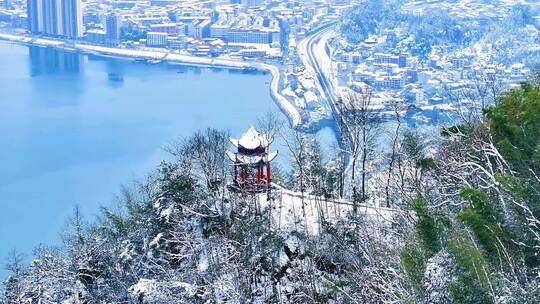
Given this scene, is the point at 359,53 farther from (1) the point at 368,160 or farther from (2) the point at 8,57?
(1) the point at 368,160

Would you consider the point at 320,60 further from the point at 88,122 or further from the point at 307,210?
the point at 307,210

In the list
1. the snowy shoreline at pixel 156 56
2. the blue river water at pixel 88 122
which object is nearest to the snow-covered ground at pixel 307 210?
the blue river water at pixel 88 122

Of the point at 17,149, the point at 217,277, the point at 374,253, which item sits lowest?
the point at 17,149

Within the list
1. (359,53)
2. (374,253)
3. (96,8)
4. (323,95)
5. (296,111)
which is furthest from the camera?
(96,8)

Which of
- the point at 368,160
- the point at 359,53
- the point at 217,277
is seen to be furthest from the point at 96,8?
the point at 217,277

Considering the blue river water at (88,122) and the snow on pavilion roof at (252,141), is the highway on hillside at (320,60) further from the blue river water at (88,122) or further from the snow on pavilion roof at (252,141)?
the snow on pavilion roof at (252,141)

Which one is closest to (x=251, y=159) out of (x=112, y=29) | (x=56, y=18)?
(x=112, y=29)
